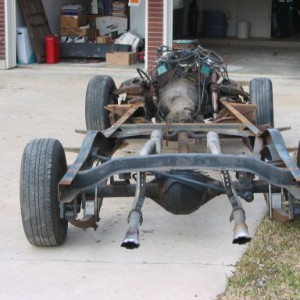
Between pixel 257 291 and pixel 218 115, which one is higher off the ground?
pixel 218 115

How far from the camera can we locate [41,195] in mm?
4996

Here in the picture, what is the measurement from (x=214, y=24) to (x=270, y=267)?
1717 centimetres

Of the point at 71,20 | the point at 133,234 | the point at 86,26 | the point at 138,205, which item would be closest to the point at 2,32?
the point at 71,20

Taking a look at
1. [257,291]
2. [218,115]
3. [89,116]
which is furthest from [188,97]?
[257,291]

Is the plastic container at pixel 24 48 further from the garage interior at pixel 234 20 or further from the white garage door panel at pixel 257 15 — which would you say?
the white garage door panel at pixel 257 15

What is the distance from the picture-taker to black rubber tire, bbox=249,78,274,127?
7820 mm

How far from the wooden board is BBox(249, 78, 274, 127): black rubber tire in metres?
8.55

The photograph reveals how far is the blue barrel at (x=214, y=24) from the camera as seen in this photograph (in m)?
21.3

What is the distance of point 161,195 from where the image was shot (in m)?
4.92

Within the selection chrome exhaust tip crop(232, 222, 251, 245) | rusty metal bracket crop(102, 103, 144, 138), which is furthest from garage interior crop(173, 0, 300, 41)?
chrome exhaust tip crop(232, 222, 251, 245)

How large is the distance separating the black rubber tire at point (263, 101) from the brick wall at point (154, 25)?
615cm

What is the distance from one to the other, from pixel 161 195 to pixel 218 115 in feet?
8.13

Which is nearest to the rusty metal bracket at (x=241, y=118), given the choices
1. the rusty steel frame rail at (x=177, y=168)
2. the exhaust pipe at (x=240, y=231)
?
the rusty steel frame rail at (x=177, y=168)

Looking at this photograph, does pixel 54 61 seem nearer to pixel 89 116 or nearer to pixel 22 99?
pixel 22 99
